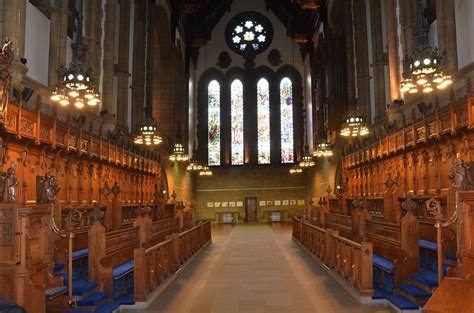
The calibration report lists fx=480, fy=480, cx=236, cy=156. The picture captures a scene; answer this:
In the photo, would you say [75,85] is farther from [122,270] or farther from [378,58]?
[378,58]

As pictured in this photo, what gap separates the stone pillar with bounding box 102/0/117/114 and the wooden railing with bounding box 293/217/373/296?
9.51 metres

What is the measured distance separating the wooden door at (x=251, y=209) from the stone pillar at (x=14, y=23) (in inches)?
1091

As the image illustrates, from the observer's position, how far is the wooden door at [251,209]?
37375mm

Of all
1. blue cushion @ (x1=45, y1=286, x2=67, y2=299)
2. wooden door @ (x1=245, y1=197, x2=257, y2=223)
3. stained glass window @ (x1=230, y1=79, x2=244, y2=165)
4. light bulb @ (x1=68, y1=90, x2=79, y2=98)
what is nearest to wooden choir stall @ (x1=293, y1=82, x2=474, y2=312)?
blue cushion @ (x1=45, y1=286, x2=67, y2=299)

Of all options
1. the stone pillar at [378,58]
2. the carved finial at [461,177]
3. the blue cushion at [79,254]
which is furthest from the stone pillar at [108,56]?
the carved finial at [461,177]

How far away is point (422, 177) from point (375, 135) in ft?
16.7

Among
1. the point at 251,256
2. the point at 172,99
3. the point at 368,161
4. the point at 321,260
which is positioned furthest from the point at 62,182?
the point at 172,99

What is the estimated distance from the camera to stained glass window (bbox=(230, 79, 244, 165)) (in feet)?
127

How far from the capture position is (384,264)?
812 centimetres

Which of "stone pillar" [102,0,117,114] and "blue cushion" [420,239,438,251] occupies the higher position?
"stone pillar" [102,0,117,114]

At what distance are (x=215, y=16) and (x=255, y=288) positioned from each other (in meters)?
33.3

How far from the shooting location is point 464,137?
1115 centimetres

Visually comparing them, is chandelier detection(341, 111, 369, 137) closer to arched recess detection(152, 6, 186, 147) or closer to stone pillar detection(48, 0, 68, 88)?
stone pillar detection(48, 0, 68, 88)

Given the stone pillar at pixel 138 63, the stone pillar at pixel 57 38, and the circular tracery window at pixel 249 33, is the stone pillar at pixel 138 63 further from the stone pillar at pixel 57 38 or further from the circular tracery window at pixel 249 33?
the circular tracery window at pixel 249 33
